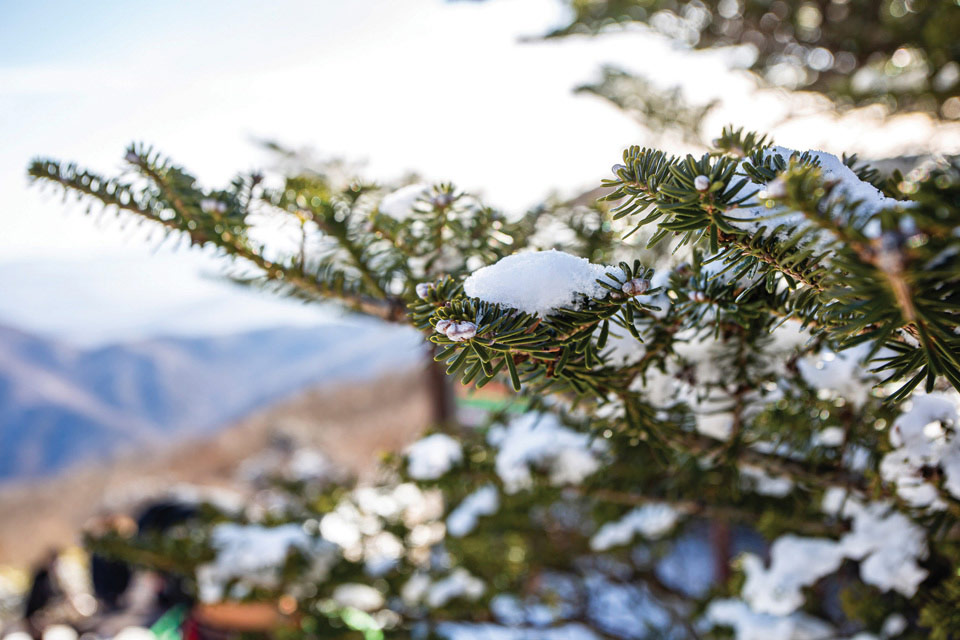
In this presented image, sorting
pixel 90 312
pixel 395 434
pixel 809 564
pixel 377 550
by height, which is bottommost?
pixel 377 550

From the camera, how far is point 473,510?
1387 millimetres

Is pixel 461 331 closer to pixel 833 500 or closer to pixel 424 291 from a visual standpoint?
pixel 424 291

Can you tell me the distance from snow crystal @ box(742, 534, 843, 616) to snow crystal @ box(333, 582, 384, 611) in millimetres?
840

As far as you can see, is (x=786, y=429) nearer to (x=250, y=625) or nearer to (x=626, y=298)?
(x=626, y=298)

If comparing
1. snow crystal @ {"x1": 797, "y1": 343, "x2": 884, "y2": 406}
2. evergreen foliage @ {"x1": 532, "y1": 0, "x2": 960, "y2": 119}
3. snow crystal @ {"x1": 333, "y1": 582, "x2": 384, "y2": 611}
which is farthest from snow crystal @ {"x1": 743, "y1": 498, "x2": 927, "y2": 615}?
evergreen foliage @ {"x1": 532, "y1": 0, "x2": 960, "y2": 119}

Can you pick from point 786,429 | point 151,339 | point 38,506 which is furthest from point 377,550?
point 151,339

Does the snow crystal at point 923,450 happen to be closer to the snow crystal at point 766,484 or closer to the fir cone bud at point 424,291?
the snow crystal at point 766,484

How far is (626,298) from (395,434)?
6.73 metres

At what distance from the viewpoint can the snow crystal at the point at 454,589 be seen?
1371 millimetres

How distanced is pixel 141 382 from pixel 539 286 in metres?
33.8

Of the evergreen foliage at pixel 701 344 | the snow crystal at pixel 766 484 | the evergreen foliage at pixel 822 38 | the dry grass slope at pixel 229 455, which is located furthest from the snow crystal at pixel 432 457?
the dry grass slope at pixel 229 455

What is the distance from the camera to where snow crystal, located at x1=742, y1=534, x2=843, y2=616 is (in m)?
0.81

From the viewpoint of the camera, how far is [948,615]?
604 mm

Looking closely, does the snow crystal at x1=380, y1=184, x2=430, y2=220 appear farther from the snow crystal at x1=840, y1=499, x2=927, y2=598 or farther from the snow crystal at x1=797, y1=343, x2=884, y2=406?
the snow crystal at x1=840, y1=499, x2=927, y2=598
